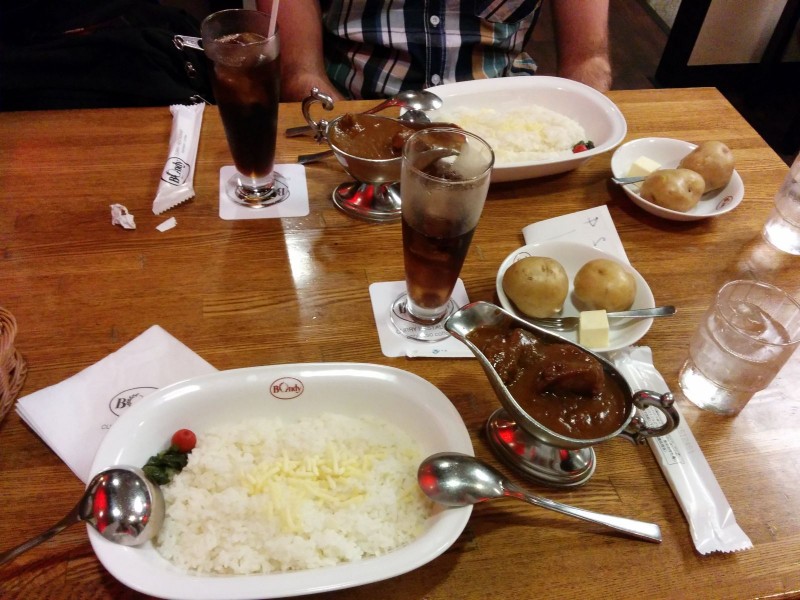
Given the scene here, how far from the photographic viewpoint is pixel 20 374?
0.98 metres

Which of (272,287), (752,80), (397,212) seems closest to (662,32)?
(752,80)

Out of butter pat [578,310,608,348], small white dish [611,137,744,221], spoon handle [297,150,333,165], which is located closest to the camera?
butter pat [578,310,608,348]

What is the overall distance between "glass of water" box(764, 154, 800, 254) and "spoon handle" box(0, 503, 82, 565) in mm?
1472

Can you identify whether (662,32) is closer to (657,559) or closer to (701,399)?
(701,399)

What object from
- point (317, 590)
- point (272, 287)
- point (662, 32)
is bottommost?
point (662, 32)

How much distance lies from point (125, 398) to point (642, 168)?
1255 millimetres

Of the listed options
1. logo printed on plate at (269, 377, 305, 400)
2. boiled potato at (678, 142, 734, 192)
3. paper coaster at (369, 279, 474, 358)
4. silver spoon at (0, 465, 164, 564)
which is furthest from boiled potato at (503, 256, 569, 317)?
silver spoon at (0, 465, 164, 564)

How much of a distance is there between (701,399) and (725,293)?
0.20m

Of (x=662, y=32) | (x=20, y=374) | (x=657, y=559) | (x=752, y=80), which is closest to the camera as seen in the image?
(x=657, y=559)

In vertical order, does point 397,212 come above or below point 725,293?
below

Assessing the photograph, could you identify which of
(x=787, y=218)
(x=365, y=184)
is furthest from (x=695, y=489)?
(x=365, y=184)

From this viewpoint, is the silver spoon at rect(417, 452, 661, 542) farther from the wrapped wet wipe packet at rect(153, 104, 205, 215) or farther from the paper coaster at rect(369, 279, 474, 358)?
the wrapped wet wipe packet at rect(153, 104, 205, 215)

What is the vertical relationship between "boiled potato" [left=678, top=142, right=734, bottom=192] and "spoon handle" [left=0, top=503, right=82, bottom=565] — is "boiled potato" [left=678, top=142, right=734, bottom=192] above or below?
above

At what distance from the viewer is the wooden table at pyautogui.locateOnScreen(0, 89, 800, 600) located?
2.72 ft
